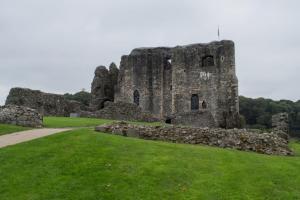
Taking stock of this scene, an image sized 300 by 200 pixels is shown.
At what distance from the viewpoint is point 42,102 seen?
35.9m

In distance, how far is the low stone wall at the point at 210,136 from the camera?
21.5m

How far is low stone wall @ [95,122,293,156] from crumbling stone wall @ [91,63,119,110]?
3014cm

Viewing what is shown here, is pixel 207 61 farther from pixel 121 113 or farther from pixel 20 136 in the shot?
pixel 20 136

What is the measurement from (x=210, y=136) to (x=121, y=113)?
1613cm

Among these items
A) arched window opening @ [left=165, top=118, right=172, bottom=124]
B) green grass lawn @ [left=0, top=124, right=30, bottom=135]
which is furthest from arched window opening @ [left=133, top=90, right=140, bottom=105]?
green grass lawn @ [left=0, top=124, right=30, bottom=135]

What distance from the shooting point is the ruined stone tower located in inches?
1969

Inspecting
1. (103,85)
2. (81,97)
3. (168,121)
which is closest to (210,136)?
(168,121)

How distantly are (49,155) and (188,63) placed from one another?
3501cm

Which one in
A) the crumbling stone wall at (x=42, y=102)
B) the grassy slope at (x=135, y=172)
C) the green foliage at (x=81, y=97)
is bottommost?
the grassy slope at (x=135, y=172)

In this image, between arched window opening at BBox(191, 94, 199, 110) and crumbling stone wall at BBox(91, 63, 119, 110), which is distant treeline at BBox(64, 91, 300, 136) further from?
arched window opening at BBox(191, 94, 199, 110)

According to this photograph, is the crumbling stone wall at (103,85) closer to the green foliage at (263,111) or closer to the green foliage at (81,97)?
the green foliage at (81,97)

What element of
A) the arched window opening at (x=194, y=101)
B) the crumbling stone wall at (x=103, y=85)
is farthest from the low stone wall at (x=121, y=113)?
the crumbling stone wall at (x=103, y=85)

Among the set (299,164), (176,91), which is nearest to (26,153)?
(299,164)

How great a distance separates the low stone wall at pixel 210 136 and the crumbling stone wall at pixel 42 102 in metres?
13.8
